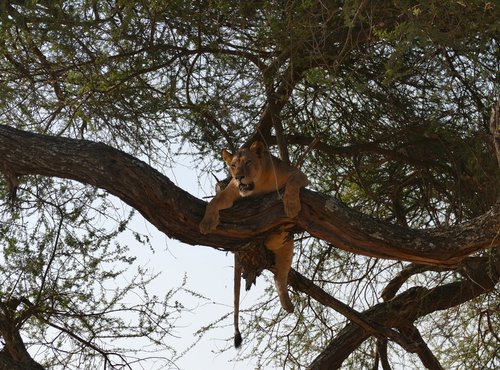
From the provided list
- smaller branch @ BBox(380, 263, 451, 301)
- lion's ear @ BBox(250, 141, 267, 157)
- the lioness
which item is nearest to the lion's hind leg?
the lioness

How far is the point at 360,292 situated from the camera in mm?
8766

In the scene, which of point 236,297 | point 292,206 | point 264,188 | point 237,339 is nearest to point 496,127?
point 292,206

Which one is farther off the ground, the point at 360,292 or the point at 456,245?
the point at 360,292

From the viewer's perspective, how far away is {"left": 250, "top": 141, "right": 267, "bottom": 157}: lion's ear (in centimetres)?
756

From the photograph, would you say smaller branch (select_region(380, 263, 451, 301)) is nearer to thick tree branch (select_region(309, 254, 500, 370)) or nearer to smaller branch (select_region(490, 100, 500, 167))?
thick tree branch (select_region(309, 254, 500, 370))

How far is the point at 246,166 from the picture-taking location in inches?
289

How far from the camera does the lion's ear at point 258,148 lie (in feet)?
24.8

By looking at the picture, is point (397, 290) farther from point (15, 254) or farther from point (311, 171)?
point (15, 254)

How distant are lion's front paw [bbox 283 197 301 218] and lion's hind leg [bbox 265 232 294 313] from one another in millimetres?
410

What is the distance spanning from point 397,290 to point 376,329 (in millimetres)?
1442

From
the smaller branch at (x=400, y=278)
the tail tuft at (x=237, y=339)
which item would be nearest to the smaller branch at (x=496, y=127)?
the tail tuft at (x=237, y=339)

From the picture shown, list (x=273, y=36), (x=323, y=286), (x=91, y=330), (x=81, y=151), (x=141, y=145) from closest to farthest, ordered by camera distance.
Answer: (x=81, y=151)
(x=273, y=36)
(x=91, y=330)
(x=141, y=145)
(x=323, y=286)

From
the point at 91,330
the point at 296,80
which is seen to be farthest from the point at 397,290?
the point at 91,330

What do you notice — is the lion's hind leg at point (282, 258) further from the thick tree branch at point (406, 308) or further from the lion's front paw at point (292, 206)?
the thick tree branch at point (406, 308)
